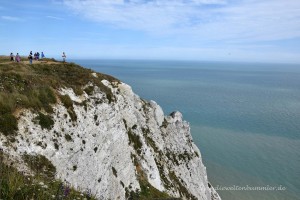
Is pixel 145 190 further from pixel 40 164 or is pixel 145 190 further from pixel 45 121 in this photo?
pixel 40 164

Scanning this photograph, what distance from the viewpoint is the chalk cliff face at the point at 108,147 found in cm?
1738

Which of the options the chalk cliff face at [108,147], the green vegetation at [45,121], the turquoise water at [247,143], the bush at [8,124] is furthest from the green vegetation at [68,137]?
the turquoise water at [247,143]

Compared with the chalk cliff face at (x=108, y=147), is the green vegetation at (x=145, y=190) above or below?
below

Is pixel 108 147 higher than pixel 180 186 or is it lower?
higher

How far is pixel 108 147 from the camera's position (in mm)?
25547

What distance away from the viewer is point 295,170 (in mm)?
64062

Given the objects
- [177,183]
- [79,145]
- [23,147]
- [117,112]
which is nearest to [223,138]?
[177,183]

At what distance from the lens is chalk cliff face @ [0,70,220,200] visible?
57.0 feet

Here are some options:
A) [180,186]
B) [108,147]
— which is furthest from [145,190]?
[180,186]

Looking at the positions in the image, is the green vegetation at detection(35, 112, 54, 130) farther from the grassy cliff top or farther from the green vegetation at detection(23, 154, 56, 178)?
the green vegetation at detection(23, 154, 56, 178)

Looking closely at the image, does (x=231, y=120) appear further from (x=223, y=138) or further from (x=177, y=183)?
(x=177, y=183)

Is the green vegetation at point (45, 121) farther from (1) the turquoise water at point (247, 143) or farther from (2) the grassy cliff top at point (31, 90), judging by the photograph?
(1) the turquoise water at point (247, 143)

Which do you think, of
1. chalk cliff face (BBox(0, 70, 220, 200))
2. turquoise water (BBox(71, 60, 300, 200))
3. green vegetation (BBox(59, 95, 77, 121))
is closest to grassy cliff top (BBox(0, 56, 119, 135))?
green vegetation (BBox(59, 95, 77, 121))

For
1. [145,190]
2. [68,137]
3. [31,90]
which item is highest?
[31,90]
